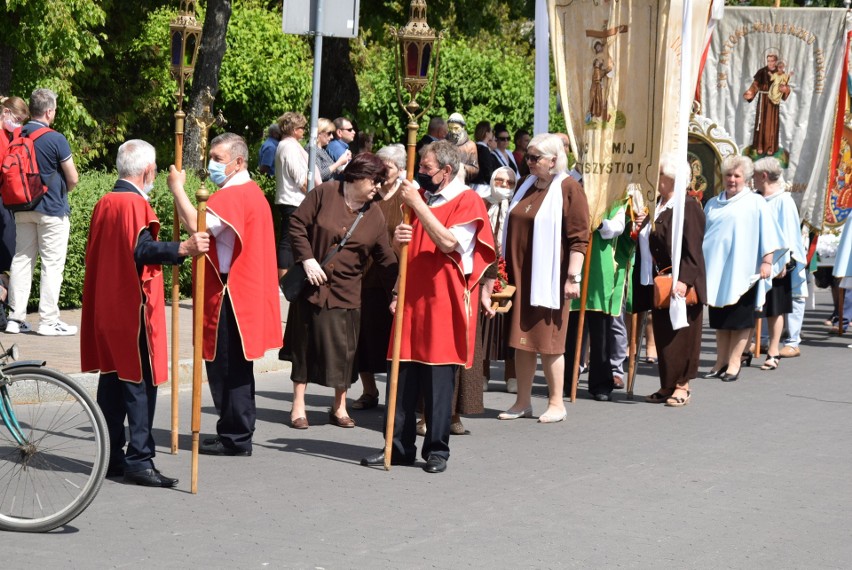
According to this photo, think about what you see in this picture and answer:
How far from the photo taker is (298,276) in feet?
29.3

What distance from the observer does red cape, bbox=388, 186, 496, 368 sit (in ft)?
26.2

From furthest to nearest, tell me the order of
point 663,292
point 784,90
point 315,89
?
Result: point 784,90 → point 315,89 → point 663,292

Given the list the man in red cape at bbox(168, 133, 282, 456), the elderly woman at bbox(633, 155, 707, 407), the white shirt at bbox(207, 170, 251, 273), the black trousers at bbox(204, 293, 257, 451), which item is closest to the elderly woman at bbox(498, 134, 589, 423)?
the elderly woman at bbox(633, 155, 707, 407)

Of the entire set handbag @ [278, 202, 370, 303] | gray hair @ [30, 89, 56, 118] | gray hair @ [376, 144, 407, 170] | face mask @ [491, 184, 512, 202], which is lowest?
handbag @ [278, 202, 370, 303]

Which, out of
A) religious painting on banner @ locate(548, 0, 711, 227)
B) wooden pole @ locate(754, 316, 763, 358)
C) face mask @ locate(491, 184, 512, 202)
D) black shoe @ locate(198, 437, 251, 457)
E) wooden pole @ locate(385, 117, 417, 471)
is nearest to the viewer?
wooden pole @ locate(385, 117, 417, 471)

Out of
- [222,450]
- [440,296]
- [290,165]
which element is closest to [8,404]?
[222,450]

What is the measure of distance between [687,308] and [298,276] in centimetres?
343

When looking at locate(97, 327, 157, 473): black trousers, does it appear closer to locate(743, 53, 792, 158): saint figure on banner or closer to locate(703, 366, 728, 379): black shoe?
locate(703, 366, 728, 379): black shoe

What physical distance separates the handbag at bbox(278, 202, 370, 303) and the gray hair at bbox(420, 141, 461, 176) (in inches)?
43.7

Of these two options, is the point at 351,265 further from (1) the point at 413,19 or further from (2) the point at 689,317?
(2) the point at 689,317

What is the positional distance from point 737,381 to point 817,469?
3767 mm

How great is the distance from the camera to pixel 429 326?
7.99m

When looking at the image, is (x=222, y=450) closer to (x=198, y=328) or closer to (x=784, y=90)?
(x=198, y=328)

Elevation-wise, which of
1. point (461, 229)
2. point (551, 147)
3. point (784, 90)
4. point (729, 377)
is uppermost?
point (784, 90)
